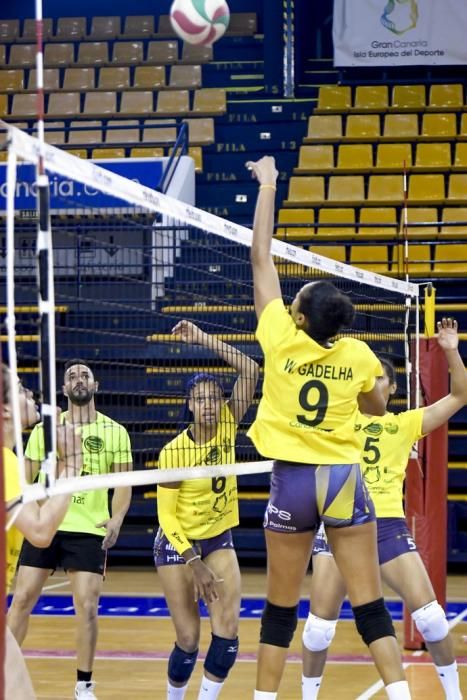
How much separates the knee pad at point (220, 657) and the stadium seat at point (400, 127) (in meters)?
11.1

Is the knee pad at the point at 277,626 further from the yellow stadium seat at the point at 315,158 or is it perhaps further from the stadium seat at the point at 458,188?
the yellow stadium seat at the point at 315,158

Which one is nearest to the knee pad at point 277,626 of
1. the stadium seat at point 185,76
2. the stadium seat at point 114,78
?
the stadium seat at point 185,76

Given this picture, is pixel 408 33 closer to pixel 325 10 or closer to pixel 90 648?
pixel 325 10

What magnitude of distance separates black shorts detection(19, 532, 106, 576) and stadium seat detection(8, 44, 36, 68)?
12.5 meters

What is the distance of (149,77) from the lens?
17531 mm

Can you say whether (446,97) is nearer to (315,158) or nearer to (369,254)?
(315,158)

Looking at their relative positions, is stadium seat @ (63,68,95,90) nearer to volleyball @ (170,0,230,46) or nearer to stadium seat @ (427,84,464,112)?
stadium seat @ (427,84,464,112)

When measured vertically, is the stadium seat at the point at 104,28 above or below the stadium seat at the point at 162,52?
above

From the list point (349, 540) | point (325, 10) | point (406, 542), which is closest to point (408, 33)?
point (325, 10)

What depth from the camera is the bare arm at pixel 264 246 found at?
4.73 meters

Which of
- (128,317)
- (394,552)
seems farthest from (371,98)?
(394,552)

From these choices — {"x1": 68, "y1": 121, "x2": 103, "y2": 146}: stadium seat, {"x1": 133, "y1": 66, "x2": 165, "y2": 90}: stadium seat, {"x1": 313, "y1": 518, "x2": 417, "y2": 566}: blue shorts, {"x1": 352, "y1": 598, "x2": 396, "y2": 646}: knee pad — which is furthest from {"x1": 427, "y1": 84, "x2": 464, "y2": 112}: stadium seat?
{"x1": 352, "y1": 598, "x2": 396, "y2": 646}: knee pad

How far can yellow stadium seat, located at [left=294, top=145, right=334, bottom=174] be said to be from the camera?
51.4ft

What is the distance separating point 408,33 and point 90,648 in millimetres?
11943
